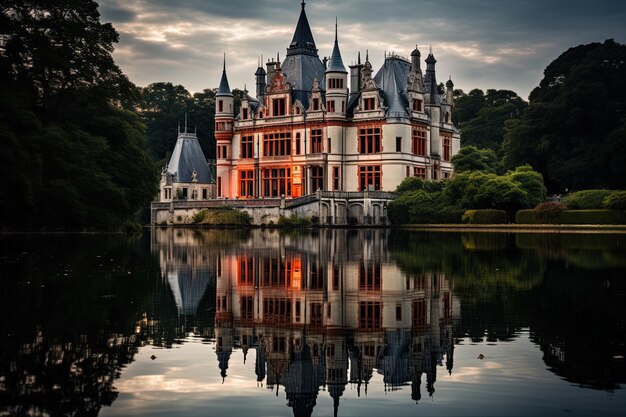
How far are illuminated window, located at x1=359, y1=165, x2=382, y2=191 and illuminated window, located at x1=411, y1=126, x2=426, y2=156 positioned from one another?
10.4 feet

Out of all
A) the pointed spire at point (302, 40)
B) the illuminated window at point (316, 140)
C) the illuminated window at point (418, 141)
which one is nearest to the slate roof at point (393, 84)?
the illuminated window at point (418, 141)

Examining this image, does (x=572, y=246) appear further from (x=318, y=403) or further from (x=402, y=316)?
(x=318, y=403)

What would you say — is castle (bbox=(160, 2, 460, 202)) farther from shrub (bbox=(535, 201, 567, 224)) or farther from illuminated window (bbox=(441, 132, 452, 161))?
shrub (bbox=(535, 201, 567, 224))

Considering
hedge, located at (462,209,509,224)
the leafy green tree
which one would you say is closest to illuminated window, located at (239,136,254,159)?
the leafy green tree

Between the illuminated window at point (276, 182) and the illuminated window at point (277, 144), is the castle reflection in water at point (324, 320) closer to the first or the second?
the illuminated window at point (276, 182)

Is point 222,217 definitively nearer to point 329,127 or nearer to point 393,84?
point 329,127

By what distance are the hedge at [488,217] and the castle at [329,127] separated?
35.3 ft

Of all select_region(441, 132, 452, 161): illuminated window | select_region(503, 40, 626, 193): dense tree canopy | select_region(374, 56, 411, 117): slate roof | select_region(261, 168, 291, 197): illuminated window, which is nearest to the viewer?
select_region(503, 40, 626, 193): dense tree canopy

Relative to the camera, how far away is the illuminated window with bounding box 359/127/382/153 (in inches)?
2633

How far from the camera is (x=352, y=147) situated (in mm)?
68125

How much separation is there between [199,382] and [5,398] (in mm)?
2003

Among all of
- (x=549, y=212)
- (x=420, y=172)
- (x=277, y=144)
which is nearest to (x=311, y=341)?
(x=549, y=212)

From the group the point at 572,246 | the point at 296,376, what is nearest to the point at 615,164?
the point at 572,246

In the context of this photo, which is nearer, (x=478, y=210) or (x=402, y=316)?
(x=402, y=316)
